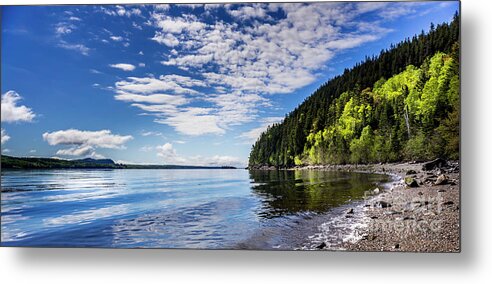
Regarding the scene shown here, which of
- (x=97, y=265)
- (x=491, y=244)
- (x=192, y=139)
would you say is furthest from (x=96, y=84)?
(x=491, y=244)

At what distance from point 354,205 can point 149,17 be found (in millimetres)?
2487

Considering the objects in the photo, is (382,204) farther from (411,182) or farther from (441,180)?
(441,180)

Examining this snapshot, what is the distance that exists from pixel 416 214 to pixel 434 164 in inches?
17.5

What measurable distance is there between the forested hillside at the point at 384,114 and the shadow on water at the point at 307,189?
0.13m

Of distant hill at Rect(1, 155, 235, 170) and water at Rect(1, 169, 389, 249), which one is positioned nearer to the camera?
water at Rect(1, 169, 389, 249)

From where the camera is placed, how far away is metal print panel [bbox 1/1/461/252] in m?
3.56

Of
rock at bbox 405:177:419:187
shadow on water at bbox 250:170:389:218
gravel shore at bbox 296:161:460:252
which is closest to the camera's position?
gravel shore at bbox 296:161:460:252

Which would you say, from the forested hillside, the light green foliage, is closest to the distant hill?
the forested hillside

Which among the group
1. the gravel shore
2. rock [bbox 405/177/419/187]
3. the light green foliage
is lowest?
the gravel shore

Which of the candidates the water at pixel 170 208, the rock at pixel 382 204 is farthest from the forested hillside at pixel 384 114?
the rock at pixel 382 204

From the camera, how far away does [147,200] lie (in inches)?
146

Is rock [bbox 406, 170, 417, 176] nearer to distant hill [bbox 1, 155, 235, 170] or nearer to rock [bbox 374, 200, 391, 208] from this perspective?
rock [bbox 374, 200, 391, 208]

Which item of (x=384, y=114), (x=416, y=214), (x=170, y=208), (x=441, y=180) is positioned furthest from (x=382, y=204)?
(x=170, y=208)

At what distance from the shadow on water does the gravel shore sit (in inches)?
7.8
